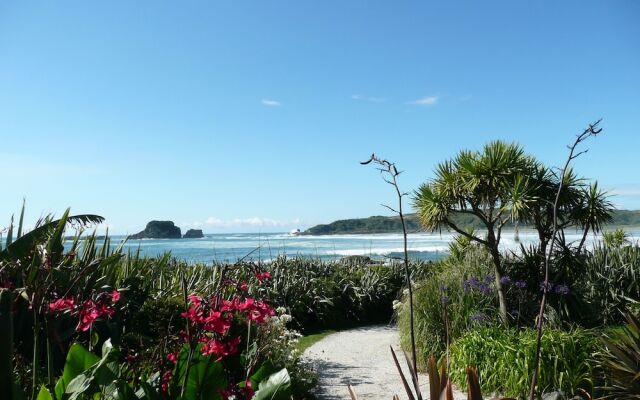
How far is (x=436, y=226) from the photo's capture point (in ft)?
32.4

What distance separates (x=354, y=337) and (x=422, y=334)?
9.98 feet

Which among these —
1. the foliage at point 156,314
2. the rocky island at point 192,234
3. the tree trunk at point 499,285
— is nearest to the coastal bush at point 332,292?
the foliage at point 156,314

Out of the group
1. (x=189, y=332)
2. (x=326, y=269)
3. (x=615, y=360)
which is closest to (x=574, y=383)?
(x=615, y=360)

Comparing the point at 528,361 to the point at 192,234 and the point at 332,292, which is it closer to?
the point at 332,292

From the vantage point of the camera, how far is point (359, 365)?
28.2 feet

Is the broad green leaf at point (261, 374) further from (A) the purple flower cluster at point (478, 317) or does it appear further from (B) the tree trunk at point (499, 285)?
(B) the tree trunk at point (499, 285)

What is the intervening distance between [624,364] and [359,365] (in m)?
4.24

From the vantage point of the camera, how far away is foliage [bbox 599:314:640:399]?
513 centimetres

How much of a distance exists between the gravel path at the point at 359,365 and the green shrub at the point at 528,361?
18.7 inches

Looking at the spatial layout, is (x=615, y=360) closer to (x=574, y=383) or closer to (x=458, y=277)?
(x=574, y=383)

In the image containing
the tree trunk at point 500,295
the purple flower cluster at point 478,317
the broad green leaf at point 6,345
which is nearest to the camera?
the broad green leaf at point 6,345

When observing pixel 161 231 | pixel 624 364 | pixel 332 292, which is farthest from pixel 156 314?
pixel 161 231

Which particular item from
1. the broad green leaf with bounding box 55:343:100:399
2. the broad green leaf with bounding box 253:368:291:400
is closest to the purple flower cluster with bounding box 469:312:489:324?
the broad green leaf with bounding box 253:368:291:400

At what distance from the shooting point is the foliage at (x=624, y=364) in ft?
16.8
